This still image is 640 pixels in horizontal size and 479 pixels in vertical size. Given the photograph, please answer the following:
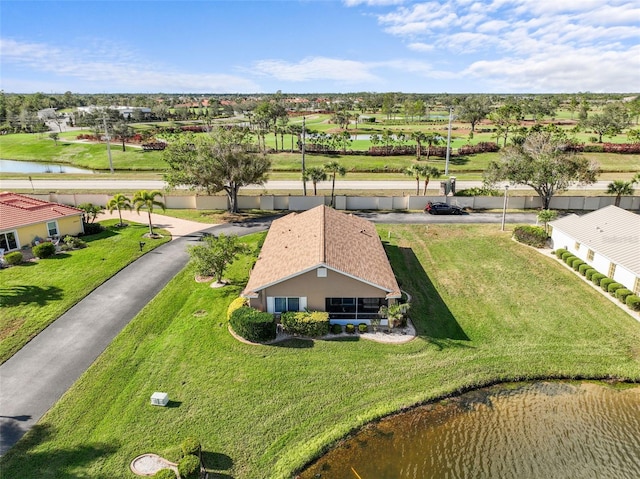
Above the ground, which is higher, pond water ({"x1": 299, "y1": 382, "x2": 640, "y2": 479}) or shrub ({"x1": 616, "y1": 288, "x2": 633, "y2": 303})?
shrub ({"x1": 616, "y1": 288, "x2": 633, "y2": 303})

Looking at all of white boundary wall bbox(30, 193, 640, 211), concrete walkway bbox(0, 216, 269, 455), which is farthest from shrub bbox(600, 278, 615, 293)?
concrete walkway bbox(0, 216, 269, 455)

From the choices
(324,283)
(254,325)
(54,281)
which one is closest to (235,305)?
(254,325)

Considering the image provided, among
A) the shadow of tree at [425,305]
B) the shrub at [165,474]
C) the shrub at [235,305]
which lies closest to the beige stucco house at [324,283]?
the shrub at [235,305]

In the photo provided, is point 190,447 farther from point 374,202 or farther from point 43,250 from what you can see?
point 374,202

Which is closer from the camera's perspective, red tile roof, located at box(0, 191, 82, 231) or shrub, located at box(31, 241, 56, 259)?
shrub, located at box(31, 241, 56, 259)

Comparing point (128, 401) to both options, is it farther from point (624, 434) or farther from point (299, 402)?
point (624, 434)

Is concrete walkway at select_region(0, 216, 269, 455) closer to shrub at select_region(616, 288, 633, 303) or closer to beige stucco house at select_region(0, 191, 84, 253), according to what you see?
beige stucco house at select_region(0, 191, 84, 253)
